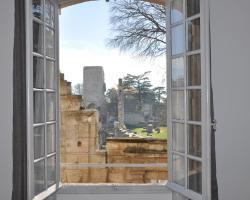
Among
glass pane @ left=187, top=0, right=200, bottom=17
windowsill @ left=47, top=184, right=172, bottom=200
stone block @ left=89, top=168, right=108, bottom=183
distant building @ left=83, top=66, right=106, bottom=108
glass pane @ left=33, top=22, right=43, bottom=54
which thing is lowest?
stone block @ left=89, top=168, right=108, bottom=183

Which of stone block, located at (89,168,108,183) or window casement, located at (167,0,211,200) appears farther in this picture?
stone block, located at (89,168,108,183)

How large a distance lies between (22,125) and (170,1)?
1.76 meters

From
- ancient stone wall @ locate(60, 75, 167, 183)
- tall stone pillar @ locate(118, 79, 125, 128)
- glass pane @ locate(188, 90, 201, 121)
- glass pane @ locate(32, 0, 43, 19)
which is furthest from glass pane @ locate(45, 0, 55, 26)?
tall stone pillar @ locate(118, 79, 125, 128)

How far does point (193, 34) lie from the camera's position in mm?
2570

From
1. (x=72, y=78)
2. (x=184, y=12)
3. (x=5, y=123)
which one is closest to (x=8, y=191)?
(x=5, y=123)

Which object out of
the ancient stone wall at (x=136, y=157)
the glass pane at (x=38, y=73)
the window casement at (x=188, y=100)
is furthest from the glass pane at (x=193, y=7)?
the ancient stone wall at (x=136, y=157)

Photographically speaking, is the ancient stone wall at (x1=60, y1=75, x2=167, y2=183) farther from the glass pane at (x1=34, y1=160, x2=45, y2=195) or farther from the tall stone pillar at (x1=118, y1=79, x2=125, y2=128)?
the glass pane at (x1=34, y1=160, x2=45, y2=195)

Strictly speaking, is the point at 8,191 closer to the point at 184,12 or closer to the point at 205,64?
the point at 205,64

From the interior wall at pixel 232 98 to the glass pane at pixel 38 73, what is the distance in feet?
5.01

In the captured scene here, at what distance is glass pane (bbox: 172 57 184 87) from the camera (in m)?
2.72

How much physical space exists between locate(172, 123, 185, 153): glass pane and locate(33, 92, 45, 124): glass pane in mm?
1209

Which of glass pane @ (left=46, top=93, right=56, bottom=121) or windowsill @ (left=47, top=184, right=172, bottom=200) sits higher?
glass pane @ (left=46, top=93, right=56, bottom=121)

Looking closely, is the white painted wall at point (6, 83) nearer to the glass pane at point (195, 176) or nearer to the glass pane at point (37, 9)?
the glass pane at point (37, 9)

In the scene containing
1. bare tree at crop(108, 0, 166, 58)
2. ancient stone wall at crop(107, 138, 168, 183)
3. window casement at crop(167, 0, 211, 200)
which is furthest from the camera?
bare tree at crop(108, 0, 166, 58)
